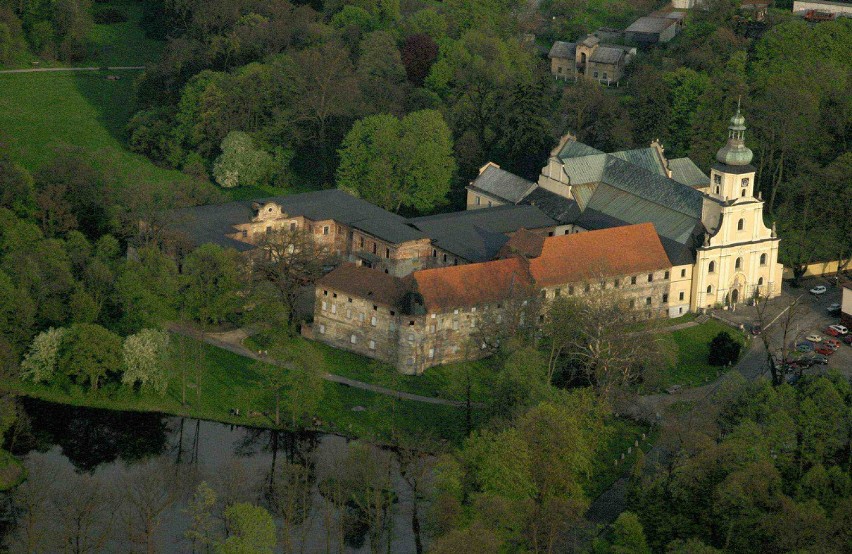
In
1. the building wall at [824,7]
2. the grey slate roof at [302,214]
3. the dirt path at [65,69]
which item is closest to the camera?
the grey slate roof at [302,214]

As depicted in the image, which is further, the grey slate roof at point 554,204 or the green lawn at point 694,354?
the grey slate roof at point 554,204

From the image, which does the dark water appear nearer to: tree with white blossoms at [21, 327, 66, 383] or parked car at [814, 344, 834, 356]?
tree with white blossoms at [21, 327, 66, 383]

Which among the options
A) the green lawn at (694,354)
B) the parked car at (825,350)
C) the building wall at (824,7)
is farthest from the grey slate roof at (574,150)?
the building wall at (824,7)

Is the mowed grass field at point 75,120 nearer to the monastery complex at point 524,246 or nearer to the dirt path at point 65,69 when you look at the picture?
the dirt path at point 65,69

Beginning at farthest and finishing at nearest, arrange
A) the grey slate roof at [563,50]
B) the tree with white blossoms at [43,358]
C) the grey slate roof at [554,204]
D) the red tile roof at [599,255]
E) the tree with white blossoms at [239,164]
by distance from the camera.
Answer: the grey slate roof at [563,50], the tree with white blossoms at [239,164], the grey slate roof at [554,204], the red tile roof at [599,255], the tree with white blossoms at [43,358]

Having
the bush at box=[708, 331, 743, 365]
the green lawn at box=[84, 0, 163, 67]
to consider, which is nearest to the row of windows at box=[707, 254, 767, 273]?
the bush at box=[708, 331, 743, 365]

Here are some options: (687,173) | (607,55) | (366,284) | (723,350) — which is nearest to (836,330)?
(723,350)

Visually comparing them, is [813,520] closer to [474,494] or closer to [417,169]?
[474,494]

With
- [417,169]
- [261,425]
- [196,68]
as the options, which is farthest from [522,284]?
[196,68]
